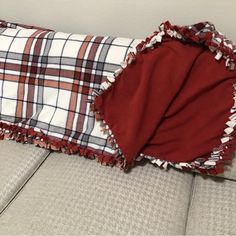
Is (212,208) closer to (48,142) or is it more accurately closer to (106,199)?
(106,199)

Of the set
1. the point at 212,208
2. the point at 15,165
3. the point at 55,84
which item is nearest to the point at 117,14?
the point at 55,84

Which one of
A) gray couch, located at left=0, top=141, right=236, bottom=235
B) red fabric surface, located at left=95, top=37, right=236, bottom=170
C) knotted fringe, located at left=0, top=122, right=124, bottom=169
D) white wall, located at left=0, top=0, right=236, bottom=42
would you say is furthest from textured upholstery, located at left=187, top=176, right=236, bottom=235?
white wall, located at left=0, top=0, right=236, bottom=42

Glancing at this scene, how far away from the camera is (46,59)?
4.00 ft

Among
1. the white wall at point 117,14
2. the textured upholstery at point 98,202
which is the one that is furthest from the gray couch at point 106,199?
the white wall at point 117,14

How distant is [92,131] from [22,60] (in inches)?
15.2

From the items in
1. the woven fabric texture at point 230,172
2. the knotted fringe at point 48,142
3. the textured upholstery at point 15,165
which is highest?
the woven fabric texture at point 230,172

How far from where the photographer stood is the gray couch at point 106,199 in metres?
0.95

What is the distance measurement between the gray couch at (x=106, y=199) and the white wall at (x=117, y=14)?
539 millimetres

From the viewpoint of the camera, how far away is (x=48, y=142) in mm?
1221

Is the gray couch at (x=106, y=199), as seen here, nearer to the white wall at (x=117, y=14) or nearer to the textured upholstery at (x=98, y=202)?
the textured upholstery at (x=98, y=202)

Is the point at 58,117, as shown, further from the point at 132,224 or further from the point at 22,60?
the point at 132,224

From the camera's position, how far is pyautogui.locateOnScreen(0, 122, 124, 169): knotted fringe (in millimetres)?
1144

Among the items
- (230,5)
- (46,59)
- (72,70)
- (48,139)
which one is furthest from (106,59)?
(230,5)

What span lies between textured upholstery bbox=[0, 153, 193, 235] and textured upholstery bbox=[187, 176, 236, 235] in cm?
3
